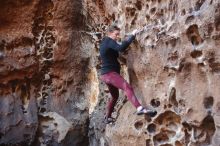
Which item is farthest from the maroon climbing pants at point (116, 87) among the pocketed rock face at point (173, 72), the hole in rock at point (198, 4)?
the hole in rock at point (198, 4)

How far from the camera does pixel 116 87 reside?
14.6 ft

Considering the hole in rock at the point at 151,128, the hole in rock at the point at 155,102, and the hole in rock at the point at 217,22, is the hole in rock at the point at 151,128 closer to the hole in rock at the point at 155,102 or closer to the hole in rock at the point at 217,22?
the hole in rock at the point at 155,102

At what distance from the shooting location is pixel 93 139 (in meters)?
5.52

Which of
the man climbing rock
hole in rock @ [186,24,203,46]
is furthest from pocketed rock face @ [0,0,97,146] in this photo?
hole in rock @ [186,24,203,46]

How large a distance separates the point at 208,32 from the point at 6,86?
3190 mm

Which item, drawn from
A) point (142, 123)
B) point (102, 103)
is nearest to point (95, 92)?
point (102, 103)

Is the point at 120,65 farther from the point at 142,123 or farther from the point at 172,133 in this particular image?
the point at 172,133

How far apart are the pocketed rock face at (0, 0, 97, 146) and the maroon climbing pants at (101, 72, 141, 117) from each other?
3.67ft

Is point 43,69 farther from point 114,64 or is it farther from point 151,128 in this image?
point 151,128

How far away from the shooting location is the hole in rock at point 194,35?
143 inches

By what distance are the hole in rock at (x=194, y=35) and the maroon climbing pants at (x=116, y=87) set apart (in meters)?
0.79

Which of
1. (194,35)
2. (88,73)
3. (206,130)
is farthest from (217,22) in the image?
(88,73)

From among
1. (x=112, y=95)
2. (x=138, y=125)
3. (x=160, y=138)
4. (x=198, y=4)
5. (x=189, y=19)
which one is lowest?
(x=160, y=138)

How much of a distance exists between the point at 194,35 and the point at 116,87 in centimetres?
110
